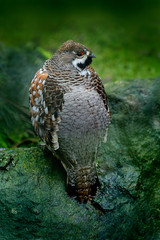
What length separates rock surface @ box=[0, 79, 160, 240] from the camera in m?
3.13

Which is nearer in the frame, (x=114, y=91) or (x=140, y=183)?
(x=140, y=183)

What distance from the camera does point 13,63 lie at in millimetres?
5039

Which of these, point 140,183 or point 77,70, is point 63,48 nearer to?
point 77,70

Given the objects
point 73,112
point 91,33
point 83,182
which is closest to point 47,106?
point 73,112

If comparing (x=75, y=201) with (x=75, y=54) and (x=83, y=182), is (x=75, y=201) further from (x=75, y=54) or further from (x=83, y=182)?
(x=75, y=54)

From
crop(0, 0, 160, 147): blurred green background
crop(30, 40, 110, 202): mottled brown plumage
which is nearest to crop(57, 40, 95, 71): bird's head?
crop(30, 40, 110, 202): mottled brown plumage

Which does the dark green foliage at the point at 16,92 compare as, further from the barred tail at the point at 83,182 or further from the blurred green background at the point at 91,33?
the barred tail at the point at 83,182

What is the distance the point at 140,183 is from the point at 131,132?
713mm

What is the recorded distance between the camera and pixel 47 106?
9.75 feet

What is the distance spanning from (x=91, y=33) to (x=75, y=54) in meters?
5.78

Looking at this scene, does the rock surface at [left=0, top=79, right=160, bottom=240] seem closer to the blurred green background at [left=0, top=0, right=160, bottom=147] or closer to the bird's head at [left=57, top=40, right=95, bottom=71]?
the bird's head at [left=57, top=40, right=95, bottom=71]

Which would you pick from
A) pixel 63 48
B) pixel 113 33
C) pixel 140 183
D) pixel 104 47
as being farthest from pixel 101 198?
pixel 113 33

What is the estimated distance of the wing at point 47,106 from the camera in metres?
2.92

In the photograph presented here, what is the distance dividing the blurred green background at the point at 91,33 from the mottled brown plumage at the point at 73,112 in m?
1.73
